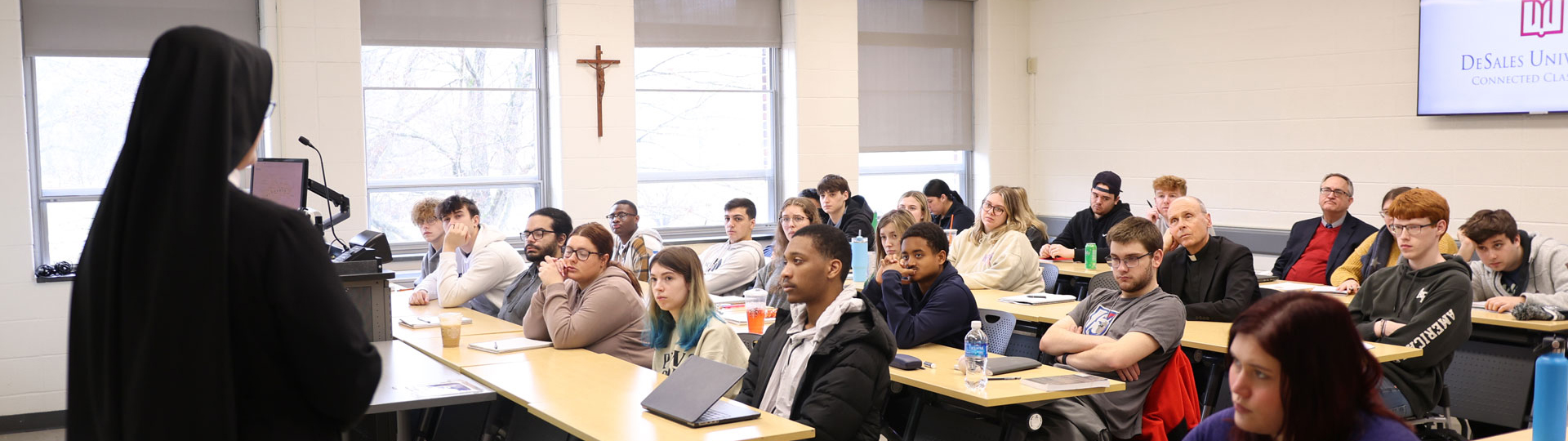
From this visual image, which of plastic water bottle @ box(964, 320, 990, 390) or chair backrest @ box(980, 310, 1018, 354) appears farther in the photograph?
chair backrest @ box(980, 310, 1018, 354)

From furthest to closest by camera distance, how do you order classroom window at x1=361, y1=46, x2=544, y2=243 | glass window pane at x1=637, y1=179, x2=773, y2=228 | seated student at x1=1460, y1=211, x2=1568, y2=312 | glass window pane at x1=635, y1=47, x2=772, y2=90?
1. glass window pane at x1=637, y1=179, x2=773, y2=228
2. glass window pane at x1=635, y1=47, x2=772, y2=90
3. classroom window at x1=361, y1=46, x2=544, y2=243
4. seated student at x1=1460, y1=211, x2=1568, y2=312

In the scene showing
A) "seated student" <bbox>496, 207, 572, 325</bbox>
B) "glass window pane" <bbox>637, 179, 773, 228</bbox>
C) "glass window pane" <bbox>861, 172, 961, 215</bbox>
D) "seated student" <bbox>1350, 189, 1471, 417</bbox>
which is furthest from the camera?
"glass window pane" <bbox>861, 172, 961, 215</bbox>

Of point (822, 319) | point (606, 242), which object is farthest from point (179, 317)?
point (606, 242)

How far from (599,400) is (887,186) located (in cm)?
633

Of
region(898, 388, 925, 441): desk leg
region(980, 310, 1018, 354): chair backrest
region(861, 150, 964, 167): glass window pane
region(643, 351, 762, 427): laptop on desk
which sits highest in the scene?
region(861, 150, 964, 167): glass window pane

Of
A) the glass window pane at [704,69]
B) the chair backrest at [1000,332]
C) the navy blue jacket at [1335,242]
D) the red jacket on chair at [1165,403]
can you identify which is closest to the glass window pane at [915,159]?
the glass window pane at [704,69]

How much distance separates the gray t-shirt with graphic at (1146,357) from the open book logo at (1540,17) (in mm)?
3899

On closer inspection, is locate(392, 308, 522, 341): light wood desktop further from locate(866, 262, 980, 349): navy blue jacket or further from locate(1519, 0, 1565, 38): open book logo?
locate(1519, 0, 1565, 38): open book logo

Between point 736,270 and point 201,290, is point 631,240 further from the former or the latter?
point 201,290

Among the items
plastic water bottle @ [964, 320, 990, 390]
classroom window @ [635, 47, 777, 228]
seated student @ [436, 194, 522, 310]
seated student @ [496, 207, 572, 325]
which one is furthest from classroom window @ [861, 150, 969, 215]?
plastic water bottle @ [964, 320, 990, 390]

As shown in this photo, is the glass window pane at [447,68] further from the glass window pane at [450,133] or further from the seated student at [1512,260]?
the seated student at [1512,260]

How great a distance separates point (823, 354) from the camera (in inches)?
118

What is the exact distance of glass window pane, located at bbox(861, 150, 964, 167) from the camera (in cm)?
923

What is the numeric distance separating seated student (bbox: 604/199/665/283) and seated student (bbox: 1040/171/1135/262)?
242 centimetres
